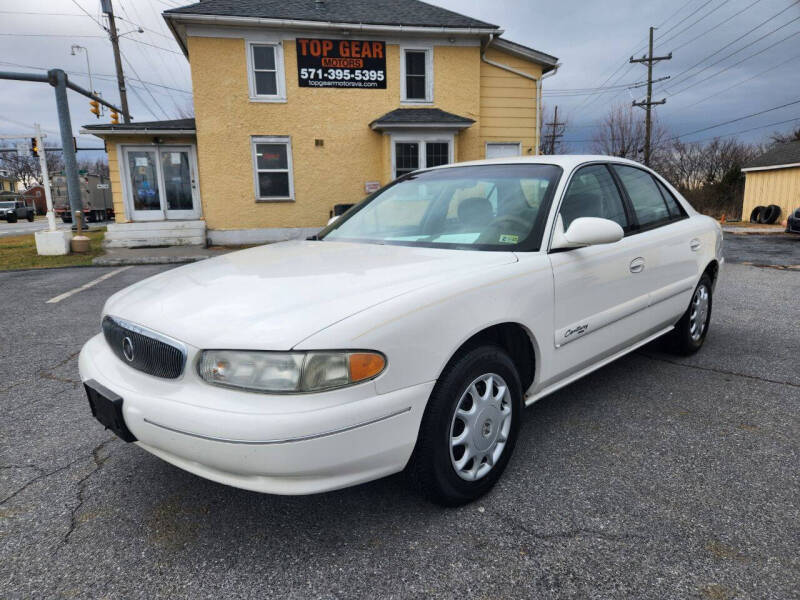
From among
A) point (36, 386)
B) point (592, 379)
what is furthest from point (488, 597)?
point (36, 386)

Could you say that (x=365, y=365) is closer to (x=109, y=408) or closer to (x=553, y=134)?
(x=109, y=408)

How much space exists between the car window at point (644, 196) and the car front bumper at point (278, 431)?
226 cm

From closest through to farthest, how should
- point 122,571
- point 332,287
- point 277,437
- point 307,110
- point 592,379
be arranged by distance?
point 277,437 → point 122,571 → point 332,287 → point 592,379 → point 307,110

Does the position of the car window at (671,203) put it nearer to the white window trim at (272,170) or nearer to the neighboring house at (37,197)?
the white window trim at (272,170)

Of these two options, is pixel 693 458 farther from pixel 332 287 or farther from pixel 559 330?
pixel 332 287

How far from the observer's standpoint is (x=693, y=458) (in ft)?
8.44

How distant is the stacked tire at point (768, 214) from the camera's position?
21.3m

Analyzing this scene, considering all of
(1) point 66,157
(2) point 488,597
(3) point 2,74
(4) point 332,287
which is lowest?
(2) point 488,597

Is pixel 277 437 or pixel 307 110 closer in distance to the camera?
pixel 277 437

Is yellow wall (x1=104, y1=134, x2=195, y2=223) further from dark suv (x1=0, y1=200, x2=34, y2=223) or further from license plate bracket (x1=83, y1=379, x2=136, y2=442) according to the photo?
dark suv (x1=0, y1=200, x2=34, y2=223)

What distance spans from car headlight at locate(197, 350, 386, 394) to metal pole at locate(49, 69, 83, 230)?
59.0ft

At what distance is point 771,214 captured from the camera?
70.1 feet

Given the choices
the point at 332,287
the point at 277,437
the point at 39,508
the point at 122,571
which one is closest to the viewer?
the point at 277,437

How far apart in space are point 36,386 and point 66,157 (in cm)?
1719
